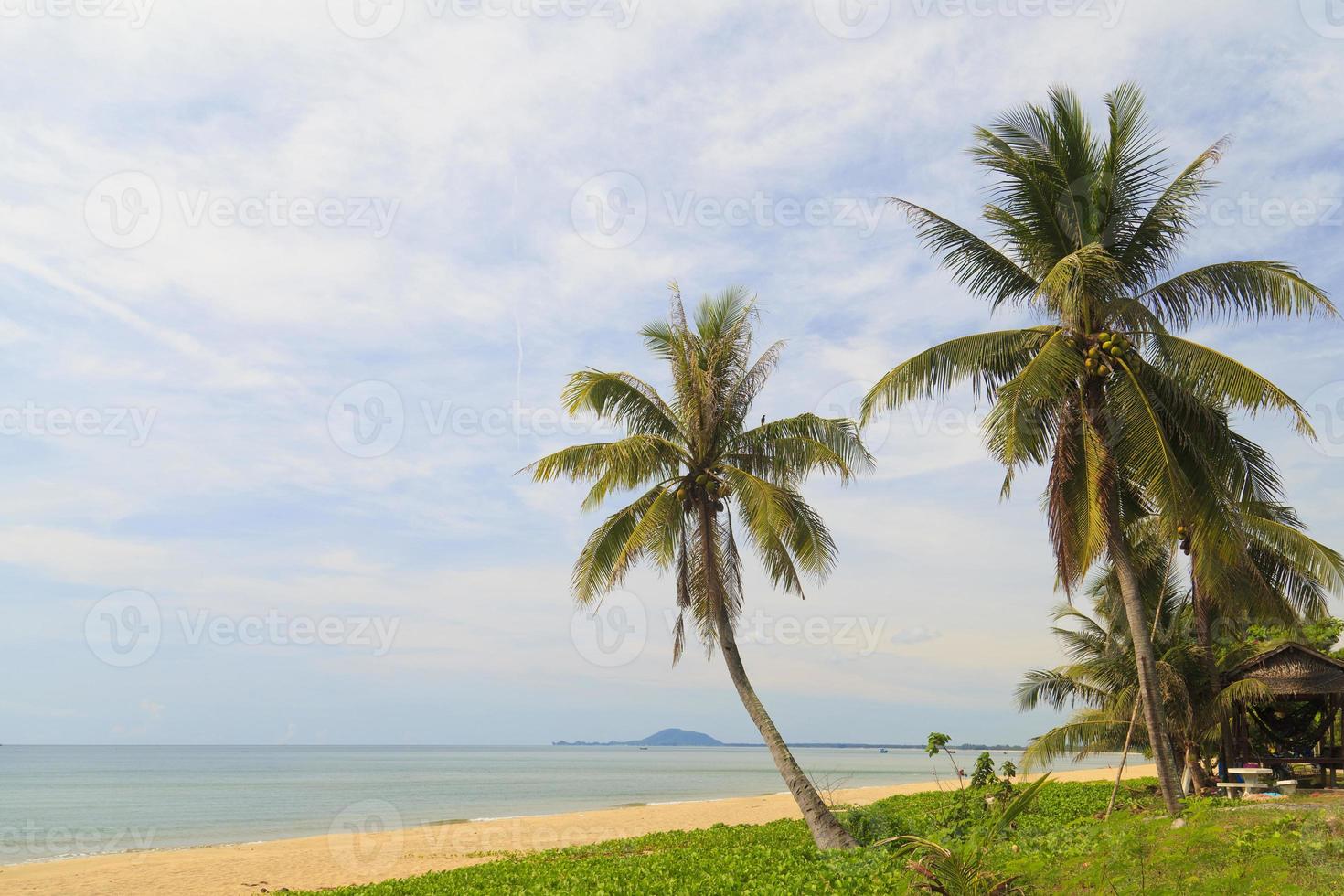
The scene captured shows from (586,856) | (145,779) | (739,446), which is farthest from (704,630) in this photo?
(145,779)

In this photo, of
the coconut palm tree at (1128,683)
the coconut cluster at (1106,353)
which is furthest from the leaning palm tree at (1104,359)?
the coconut palm tree at (1128,683)

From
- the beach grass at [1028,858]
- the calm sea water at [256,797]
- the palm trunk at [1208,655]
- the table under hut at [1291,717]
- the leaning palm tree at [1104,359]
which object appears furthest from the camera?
the calm sea water at [256,797]

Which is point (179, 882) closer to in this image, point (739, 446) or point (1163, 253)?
point (739, 446)

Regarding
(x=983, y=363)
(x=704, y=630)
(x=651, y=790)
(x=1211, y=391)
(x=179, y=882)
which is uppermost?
(x=983, y=363)

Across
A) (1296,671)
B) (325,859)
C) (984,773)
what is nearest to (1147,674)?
(984,773)

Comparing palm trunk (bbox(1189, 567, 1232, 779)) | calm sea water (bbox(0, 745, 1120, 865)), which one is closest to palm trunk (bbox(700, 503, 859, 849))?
calm sea water (bbox(0, 745, 1120, 865))

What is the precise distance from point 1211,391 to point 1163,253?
249 cm

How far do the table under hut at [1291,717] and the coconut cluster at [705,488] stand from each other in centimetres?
1217

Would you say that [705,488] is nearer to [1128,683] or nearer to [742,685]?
[742,685]

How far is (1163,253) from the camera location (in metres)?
13.7

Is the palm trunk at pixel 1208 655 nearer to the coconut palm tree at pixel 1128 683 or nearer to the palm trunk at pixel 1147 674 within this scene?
the coconut palm tree at pixel 1128 683

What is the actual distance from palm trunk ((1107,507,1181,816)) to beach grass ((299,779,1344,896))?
73 centimetres

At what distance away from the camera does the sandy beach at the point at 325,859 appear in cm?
1720

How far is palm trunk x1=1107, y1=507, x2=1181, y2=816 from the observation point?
494 inches
